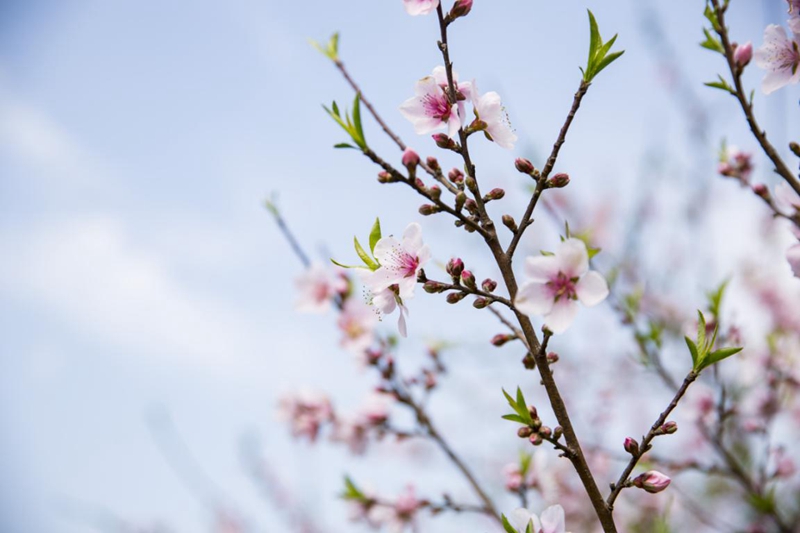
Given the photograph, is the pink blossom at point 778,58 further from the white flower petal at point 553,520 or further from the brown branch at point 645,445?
the white flower petal at point 553,520

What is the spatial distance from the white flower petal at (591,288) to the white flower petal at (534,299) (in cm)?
8

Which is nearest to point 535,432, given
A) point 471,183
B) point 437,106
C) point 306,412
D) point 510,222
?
point 510,222

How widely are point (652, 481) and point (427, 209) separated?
0.93 meters

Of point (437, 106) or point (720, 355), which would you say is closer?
point (720, 355)

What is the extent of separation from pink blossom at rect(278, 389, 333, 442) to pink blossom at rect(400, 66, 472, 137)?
2749 mm

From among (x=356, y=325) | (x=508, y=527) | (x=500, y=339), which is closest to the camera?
(x=508, y=527)

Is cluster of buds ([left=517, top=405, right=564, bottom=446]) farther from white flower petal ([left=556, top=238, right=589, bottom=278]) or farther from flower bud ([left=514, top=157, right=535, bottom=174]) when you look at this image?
flower bud ([left=514, top=157, right=535, bottom=174])

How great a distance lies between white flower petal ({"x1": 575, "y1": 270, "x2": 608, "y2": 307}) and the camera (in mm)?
1253

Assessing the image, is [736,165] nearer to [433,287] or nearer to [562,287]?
[562,287]

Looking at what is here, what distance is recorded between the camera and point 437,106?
156 centimetres

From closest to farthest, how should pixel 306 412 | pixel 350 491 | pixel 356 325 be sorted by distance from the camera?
pixel 350 491
pixel 356 325
pixel 306 412

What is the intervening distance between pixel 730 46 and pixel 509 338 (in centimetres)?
105

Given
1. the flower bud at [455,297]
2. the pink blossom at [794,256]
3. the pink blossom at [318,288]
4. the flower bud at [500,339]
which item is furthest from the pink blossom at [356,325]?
the pink blossom at [794,256]

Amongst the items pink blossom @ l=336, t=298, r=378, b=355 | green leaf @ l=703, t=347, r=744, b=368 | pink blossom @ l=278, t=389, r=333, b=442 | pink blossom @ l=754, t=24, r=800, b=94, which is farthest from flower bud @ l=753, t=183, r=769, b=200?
Answer: pink blossom @ l=278, t=389, r=333, b=442
